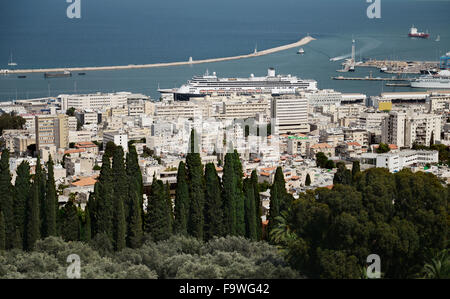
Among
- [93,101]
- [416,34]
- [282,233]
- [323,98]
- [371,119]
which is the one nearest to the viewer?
[282,233]

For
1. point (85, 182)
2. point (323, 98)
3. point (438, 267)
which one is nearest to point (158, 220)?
point (438, 267)

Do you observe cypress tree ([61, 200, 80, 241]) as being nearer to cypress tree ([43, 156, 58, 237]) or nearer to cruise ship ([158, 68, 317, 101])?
cypress tree ([43, 156, 58, 237])

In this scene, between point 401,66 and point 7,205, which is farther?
point 401,66

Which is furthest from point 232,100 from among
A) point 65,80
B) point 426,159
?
point 65,80

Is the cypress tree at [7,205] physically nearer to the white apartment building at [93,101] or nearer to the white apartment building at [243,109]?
the white apartment building at [243,109]

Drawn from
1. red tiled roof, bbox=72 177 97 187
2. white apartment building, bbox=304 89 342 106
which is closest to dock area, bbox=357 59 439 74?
white apartment building, bbox=304 89 342 106

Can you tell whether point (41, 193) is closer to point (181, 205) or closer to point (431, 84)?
point (181, 205)
